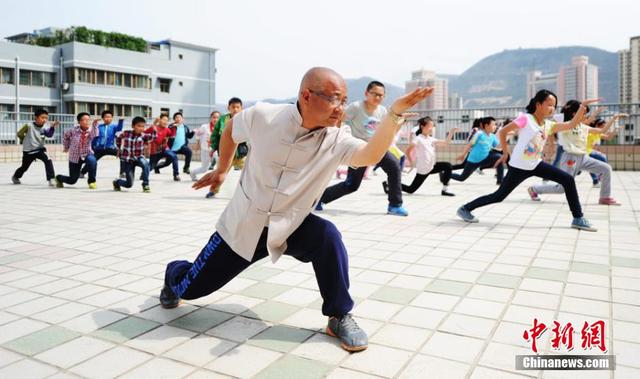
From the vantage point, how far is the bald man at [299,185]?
2.73 m

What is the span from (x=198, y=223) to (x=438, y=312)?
424 cm

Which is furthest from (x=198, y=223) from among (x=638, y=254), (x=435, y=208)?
(x=638, y=254)

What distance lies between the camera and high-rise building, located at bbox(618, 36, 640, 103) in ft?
256

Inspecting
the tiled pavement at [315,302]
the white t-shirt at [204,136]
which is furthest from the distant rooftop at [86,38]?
the tiled pavement at [315,302]

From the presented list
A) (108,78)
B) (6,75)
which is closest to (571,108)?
(6,75)

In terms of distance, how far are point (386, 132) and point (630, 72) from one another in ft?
300

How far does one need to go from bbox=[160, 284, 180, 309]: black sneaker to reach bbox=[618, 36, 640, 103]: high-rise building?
291 ft

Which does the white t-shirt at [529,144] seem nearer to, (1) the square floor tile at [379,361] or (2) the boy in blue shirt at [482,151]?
(2) the boy in blue shirt at [482,151]

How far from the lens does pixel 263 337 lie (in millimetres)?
2975

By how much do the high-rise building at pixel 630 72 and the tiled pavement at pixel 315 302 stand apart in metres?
85.5

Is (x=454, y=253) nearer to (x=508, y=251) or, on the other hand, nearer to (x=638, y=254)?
(x=508, y=251)

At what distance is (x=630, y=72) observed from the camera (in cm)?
7906

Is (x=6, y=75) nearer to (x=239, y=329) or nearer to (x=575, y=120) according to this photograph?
(x=575, y=120)

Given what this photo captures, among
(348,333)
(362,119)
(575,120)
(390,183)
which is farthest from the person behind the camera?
(390,183)
